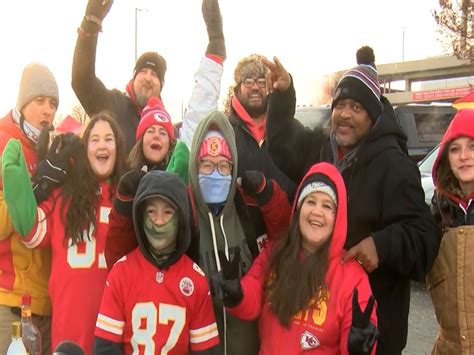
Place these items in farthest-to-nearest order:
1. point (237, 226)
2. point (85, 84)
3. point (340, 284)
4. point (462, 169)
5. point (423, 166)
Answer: point (423, 166)
point (85, 84)
point (237, 226)
point (462, 169)
point (340, 284)

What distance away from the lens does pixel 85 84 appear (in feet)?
14.5

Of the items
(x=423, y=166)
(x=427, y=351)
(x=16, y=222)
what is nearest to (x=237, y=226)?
(x=16, y=222)

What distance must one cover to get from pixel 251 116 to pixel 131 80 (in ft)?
3.53

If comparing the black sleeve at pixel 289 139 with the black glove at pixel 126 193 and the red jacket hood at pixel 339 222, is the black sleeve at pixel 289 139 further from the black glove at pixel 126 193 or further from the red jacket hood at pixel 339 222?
the black glove at pixel 126 193

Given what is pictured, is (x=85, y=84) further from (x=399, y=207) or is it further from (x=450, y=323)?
(x=450, y=323)

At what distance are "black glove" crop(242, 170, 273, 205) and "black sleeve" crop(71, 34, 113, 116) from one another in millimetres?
1658

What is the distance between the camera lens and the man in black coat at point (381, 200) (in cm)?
A: 305

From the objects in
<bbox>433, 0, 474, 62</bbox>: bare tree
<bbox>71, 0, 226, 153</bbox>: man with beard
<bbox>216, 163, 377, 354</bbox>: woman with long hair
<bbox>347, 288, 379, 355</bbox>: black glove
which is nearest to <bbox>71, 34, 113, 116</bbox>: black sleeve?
<bbox>71, 0, 226, 153</bbox>: man with beard

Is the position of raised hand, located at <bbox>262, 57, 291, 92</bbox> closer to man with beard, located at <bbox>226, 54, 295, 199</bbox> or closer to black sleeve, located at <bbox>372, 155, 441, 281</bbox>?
man with beard, located at <bbox>226, 54, 295, 199</bbox>

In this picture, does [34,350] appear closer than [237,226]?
Yes

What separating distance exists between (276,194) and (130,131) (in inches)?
64.1

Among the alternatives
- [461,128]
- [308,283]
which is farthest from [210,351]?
[461,128]

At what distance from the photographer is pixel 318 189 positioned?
317 cm

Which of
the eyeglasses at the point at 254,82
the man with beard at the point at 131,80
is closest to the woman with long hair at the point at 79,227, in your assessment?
the man with beard at the point at 131,80
